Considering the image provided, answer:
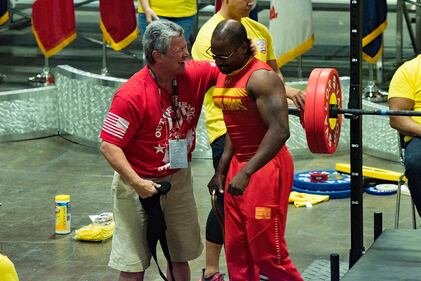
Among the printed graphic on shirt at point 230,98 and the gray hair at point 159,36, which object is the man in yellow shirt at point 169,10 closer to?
the gray hair at point 159,36

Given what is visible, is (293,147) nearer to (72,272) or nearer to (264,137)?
(72,272)

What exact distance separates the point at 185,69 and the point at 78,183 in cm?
345

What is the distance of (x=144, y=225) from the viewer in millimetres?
6867

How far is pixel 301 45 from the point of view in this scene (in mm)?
11602

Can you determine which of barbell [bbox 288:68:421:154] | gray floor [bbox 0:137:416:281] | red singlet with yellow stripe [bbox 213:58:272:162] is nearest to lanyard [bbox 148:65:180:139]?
red singlet with yellow stripe [bbox 213:58:272:162]

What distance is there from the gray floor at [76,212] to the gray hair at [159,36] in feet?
5.83

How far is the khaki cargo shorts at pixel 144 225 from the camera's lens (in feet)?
22.5

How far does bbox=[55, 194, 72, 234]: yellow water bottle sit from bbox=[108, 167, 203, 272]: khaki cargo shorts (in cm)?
183

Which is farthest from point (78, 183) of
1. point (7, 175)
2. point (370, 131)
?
point (370, 131)

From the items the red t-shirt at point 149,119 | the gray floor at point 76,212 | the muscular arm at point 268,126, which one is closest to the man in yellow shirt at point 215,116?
the gray floor at point 76,212

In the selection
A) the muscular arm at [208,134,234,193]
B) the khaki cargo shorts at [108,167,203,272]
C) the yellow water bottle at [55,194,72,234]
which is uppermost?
the muscular arm at [208,134,234,193]

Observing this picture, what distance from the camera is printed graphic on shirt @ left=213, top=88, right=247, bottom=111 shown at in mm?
6641

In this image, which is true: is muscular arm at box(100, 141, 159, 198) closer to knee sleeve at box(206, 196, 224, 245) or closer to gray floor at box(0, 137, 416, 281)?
→ knee sleeve at box(206, 196, 224, 245)

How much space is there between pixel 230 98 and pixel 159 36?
20.4 inches
